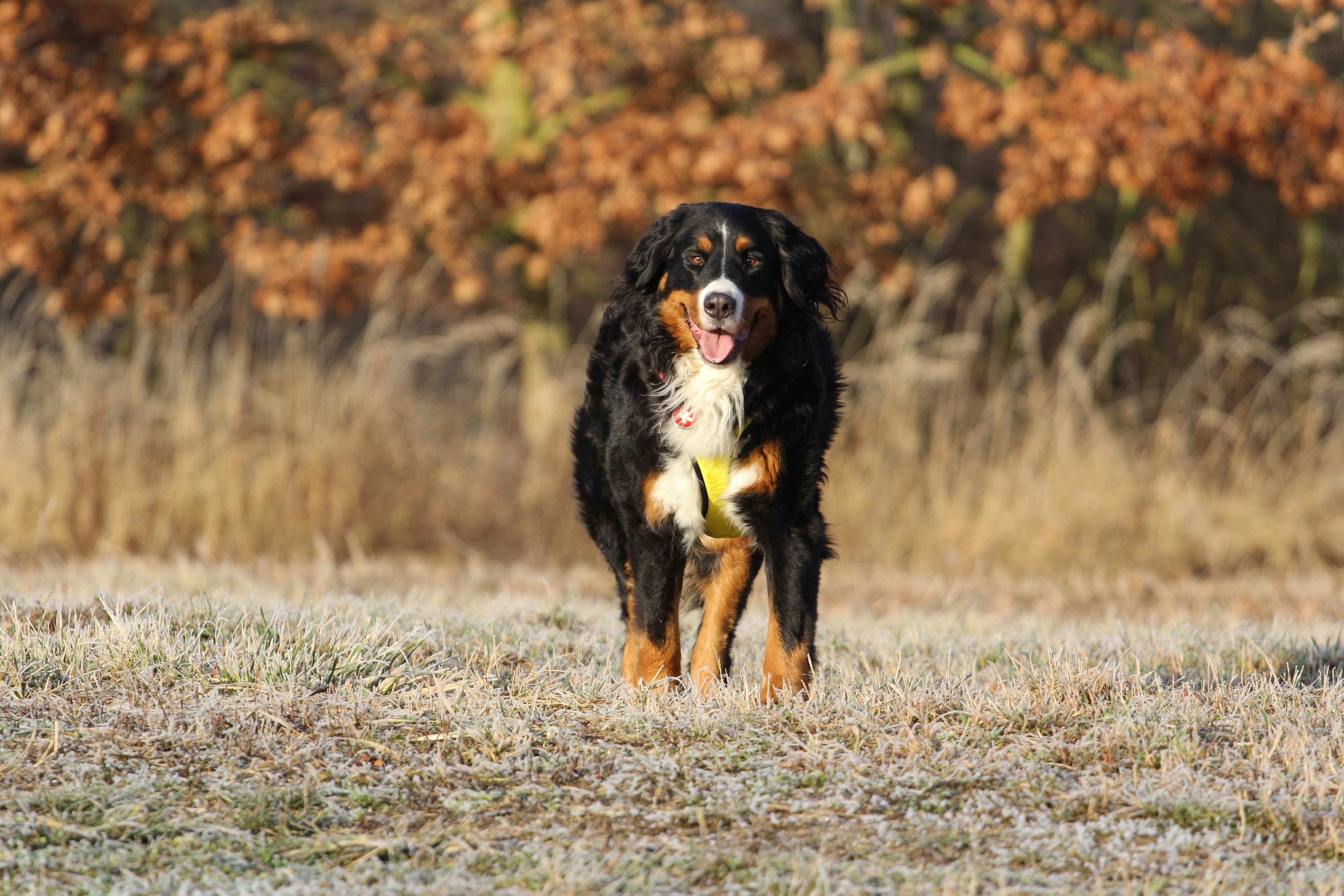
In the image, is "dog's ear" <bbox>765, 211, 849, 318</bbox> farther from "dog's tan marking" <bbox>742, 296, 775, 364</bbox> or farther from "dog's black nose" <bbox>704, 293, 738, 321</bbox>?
"dog's black nose" <bbox>704, 293, 738, 321</bbox>

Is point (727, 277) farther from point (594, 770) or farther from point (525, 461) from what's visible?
point (525, 461)

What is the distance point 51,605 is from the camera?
430cm

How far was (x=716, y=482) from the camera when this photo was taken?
3799 mm

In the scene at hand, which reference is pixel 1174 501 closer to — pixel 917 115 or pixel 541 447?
pixel 541 447

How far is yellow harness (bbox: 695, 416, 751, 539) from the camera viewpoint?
3.79 metres

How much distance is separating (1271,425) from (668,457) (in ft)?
26.0

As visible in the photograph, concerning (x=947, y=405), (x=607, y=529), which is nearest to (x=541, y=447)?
(x=947, y=405)

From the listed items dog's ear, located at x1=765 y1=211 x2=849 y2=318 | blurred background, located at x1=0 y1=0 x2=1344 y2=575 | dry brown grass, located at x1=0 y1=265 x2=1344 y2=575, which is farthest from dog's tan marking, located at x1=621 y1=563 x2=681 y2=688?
blurred background, located at x1=0 y1=0 x2=1344 y2=575

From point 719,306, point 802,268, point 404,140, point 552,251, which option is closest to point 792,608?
point 719,306

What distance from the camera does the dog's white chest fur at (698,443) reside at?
12.5ft

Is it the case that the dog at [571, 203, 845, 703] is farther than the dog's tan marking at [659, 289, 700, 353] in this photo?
No

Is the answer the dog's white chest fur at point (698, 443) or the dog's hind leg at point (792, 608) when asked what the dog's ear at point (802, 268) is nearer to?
the dog's white chest fur at point (698, 443)

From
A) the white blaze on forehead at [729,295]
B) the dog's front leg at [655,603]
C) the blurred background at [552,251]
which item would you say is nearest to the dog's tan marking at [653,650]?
the dog's front leg at [655,603]

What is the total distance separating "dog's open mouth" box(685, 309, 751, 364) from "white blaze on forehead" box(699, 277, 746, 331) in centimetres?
4
